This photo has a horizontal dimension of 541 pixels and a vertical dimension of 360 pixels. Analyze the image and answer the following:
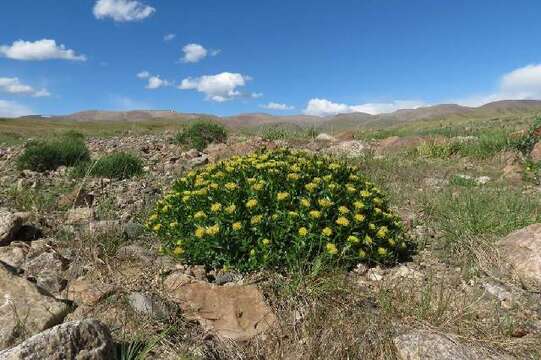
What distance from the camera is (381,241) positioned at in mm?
4156

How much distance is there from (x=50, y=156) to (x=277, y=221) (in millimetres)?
7155

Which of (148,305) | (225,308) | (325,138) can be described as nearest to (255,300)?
(225,308)

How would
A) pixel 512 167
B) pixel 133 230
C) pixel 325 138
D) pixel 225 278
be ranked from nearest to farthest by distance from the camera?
1. pixel 225 278
2. pixel 133 230
3. pixel 512 167
4. pixel 325 138

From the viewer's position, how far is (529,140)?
33.7 ft

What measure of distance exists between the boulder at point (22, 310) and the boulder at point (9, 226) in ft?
4.98

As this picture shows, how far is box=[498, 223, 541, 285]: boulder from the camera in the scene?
3816 millimetres

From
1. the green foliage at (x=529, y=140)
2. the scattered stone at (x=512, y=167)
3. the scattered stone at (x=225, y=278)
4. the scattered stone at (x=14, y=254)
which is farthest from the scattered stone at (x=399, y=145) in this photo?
the scattered stone at (x=14, y=254)

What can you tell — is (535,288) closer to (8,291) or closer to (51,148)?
(8,291)

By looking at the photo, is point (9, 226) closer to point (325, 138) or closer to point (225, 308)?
point (225, 308)

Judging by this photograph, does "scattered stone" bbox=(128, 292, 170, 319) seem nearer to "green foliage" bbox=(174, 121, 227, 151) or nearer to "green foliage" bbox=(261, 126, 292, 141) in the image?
A: "green foliage" bbox=(174, 121, 227, 151)

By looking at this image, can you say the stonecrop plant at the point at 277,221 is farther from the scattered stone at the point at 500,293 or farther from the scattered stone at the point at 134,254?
the scattered stone at the point at 500,293

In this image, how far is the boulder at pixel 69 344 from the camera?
202 centimetres

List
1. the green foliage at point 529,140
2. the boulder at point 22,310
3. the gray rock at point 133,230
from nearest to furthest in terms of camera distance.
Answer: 1. the boulder at point 22,310
2. the gray rock at point 133,230
3. the green foliage at point 529,140

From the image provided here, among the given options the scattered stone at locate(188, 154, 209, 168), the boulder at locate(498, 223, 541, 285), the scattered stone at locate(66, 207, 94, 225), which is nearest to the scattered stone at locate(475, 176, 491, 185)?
the boulder at locate(498, 223, 541, 285)
